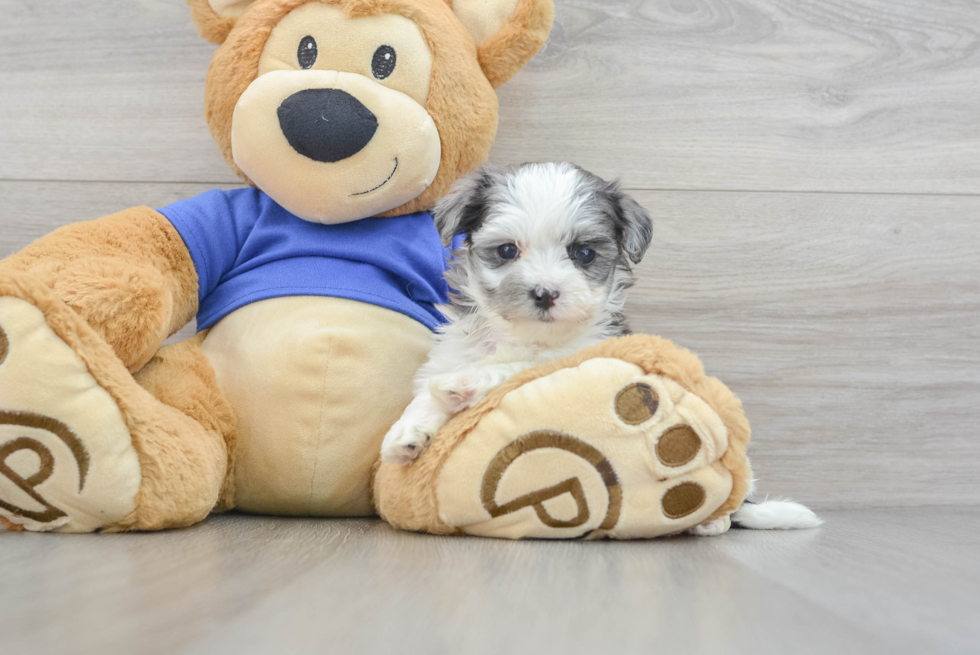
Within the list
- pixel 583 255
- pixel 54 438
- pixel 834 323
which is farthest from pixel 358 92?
pixel 834 323

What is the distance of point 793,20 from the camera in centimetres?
185

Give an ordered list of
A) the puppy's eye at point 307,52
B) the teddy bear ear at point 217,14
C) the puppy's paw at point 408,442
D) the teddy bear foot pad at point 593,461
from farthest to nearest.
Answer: the teddy bear ear at point 217,14 → the puppy's eye at point 307,52 → the puppy's paw at point 408,442 → the teddy bear foot pad at point 593,461

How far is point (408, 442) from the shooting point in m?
1.19

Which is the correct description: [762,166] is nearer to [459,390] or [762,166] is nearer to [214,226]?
[459,390]

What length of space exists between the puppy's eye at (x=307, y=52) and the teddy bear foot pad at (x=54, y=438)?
649mm

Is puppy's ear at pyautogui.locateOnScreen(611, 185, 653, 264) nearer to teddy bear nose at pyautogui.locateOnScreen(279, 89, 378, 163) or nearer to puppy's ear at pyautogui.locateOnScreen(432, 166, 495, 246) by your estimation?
puppy's ear at pyautogui.locateOnScreen(432, 166, 495, 246)

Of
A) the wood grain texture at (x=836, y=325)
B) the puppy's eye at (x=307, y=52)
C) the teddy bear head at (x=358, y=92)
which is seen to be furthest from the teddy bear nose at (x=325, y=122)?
the wood grain texture at (x=836, y=325)

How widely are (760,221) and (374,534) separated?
126 centimetres

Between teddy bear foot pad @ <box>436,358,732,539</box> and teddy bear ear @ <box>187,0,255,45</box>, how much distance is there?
1.03 m

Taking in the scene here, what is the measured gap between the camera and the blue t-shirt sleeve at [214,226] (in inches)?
Answer: 59.2

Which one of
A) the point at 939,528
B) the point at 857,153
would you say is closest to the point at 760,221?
the point at 857,153

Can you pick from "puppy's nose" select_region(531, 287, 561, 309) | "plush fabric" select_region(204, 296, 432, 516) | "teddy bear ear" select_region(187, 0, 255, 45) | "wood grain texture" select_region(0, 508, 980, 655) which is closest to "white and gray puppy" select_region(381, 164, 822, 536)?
"puppy's nose" select_region(531, 287, 561, 309)

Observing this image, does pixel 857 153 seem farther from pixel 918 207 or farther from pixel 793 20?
pixel 793 20

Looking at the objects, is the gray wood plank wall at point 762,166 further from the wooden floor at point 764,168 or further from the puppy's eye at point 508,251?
the puppy's eye at point 508,251
